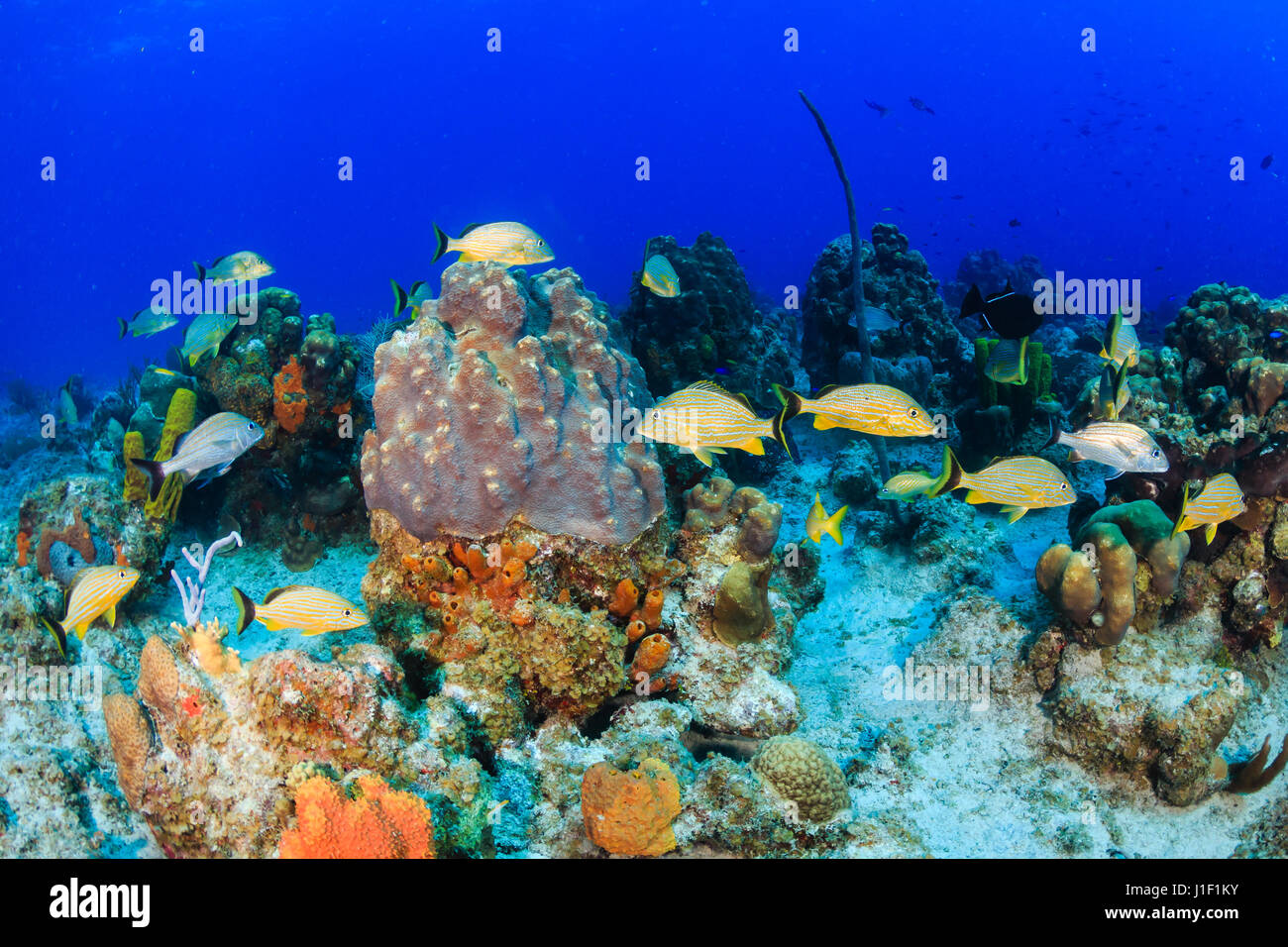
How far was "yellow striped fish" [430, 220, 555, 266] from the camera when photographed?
4.73 meters

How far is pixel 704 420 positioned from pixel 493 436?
145cm

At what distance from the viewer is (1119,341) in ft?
14.7

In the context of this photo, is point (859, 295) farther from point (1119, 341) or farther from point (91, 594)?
point (91, 594)

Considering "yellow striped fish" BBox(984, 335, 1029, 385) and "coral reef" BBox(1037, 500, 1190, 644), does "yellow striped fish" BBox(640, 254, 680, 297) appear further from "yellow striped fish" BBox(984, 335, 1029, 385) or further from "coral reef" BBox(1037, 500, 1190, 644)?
"coral reef" BBox(1037, 500, 1190, 644)

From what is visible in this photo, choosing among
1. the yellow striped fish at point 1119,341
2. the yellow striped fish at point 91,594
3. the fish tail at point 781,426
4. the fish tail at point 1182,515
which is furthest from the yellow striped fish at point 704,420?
the yellow striped fish at point 91,594

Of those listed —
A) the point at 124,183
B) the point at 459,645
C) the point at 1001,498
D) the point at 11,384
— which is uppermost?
the point at 124,183

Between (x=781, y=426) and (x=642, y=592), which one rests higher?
(x=781, y=426)

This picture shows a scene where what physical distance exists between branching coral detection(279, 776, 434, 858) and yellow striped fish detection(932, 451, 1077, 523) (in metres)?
3.26

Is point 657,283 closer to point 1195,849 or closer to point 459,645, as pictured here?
point 459,645

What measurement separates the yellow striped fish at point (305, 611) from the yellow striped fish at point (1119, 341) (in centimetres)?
528

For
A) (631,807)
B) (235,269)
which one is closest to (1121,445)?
(631,807)
